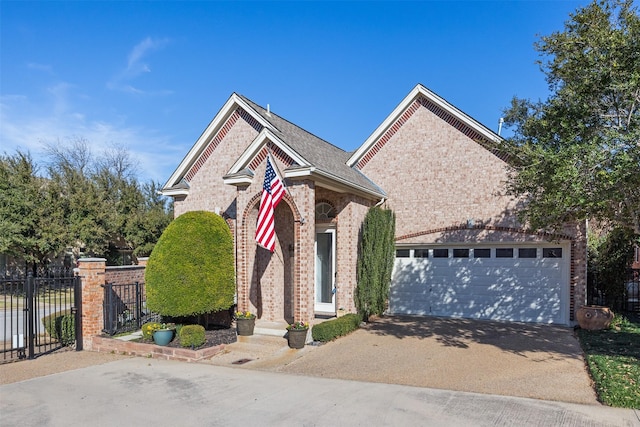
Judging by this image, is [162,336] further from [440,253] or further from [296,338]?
[440,253]

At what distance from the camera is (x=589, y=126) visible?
7766 mm

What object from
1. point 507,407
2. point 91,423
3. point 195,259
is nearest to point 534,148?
point 507,407

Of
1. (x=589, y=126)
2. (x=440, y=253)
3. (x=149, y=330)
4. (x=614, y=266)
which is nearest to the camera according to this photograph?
(x=589, y=126)

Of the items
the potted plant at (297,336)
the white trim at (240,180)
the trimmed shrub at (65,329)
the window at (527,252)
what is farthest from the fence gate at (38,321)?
the window at (527,252)

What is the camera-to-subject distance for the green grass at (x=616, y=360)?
614 cm

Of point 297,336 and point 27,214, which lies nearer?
point 297,336

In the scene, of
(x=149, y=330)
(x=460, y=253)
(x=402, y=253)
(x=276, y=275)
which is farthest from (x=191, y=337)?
(x=460, y=253)

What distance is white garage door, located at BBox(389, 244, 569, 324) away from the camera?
1232 cm

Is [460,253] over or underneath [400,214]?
underneath

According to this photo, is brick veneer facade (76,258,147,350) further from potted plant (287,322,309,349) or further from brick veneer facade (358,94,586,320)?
brick veneer facade (358,94,586,320)

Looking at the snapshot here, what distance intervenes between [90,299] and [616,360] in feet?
38.8

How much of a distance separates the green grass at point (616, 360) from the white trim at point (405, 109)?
6.18 meters

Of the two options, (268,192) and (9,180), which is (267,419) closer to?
(268,192)

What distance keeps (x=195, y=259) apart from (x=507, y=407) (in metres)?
7.48
